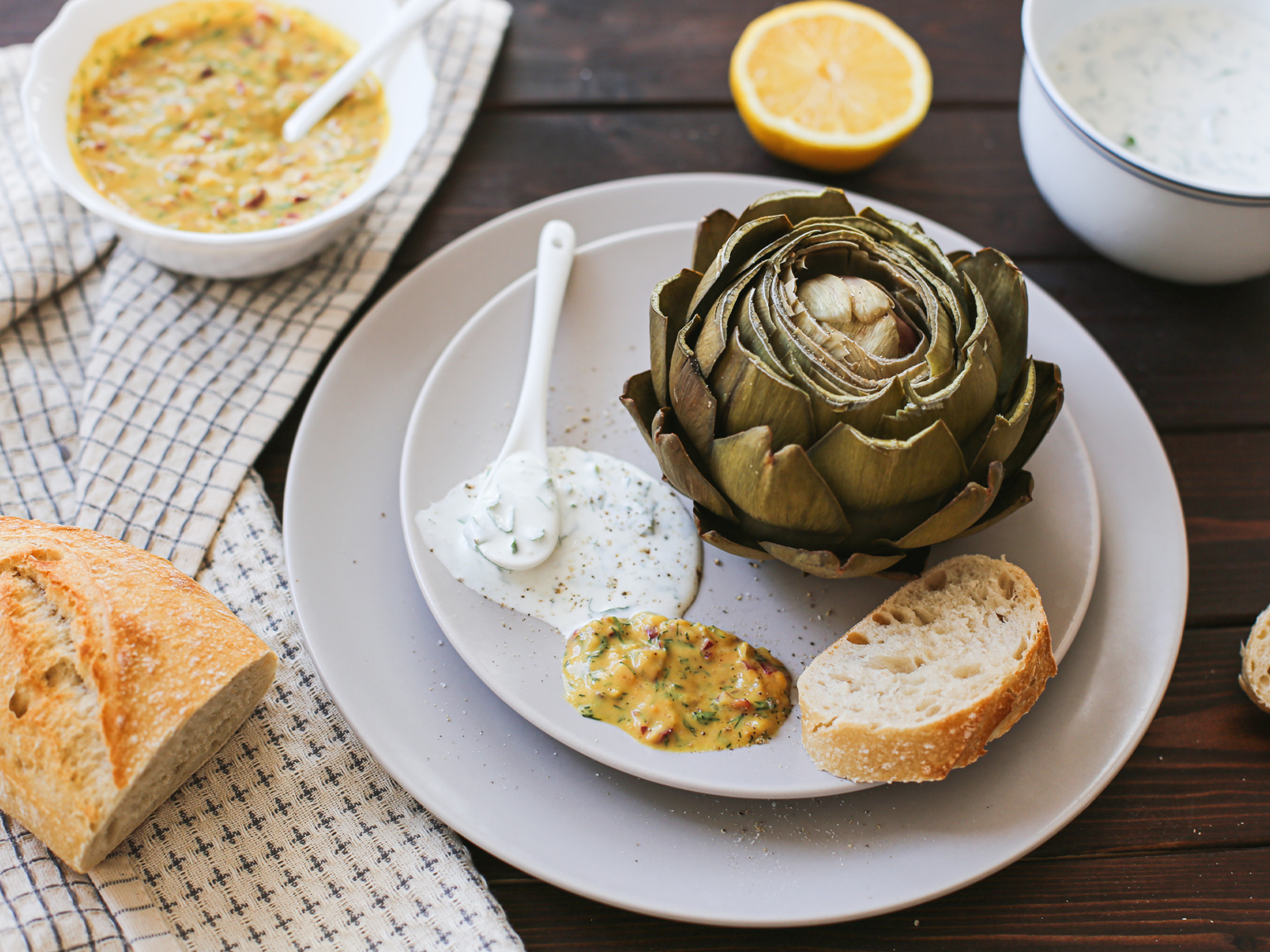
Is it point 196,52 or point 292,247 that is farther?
point 196,52

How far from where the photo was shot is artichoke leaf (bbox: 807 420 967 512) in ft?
3.58

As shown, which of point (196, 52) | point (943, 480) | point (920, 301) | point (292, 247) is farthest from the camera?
point (196, 52)

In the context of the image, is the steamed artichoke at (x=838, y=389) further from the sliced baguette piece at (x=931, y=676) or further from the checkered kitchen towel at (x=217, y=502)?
the checkered kitchen towel at (x=217, y=502)

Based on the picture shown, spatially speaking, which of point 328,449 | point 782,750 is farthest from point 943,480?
point 328,449

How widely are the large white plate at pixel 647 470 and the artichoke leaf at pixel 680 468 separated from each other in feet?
0.60

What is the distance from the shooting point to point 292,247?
60.8 inches

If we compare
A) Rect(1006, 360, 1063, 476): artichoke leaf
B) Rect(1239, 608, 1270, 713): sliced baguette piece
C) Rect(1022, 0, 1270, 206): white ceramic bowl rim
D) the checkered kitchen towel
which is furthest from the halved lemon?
Rect(1239, 608, 1270, 713): sliced baguette piece

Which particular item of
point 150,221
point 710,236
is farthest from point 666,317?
point 150,221

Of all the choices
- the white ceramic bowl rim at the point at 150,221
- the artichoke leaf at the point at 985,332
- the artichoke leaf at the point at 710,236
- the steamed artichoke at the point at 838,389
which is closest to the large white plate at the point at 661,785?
the white ceramic bowl rim at the point at 150,221

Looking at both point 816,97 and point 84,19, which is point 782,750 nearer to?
point 816,97

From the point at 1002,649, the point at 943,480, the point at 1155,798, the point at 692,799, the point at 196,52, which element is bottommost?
the point at 1155,798

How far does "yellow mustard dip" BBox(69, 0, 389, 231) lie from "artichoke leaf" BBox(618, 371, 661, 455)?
2.25 ft

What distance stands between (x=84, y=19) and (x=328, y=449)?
0.85 m

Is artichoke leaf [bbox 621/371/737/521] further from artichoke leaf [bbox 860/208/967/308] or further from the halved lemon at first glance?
the halved lemon
